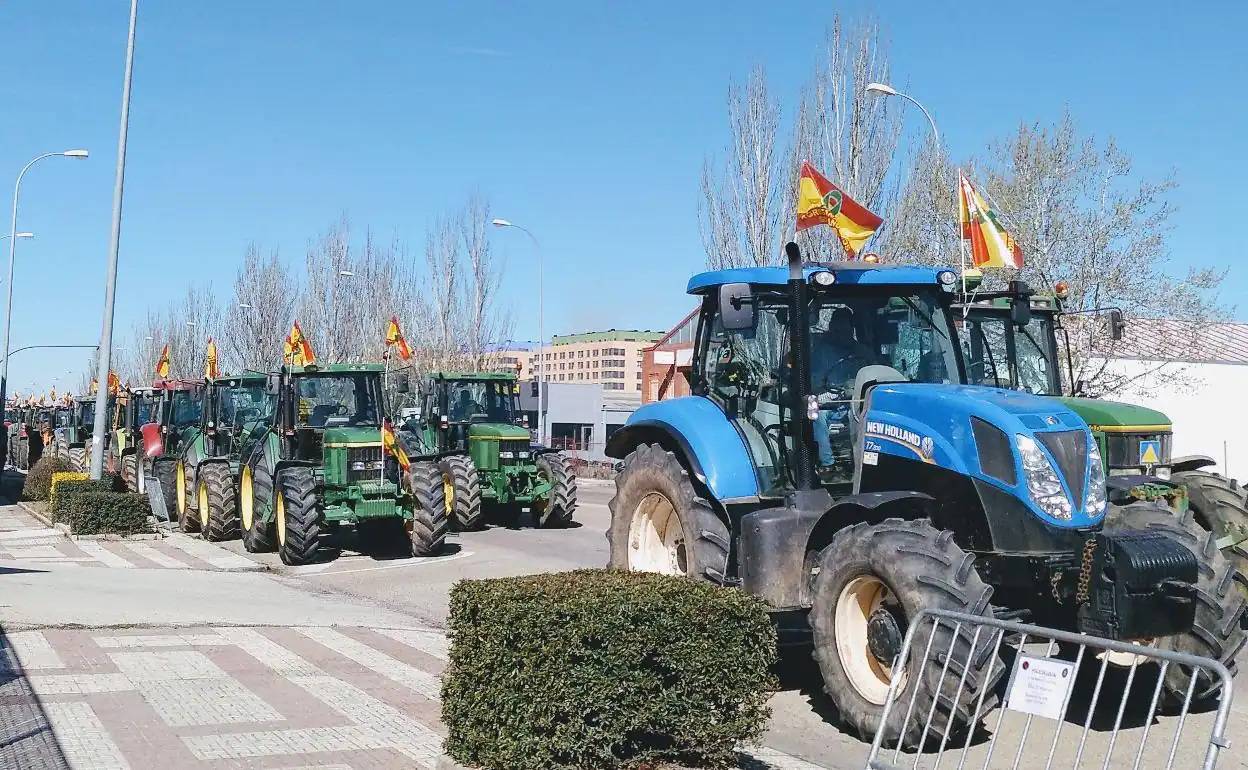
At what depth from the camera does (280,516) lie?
56.9ft

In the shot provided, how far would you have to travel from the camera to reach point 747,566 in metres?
8.31

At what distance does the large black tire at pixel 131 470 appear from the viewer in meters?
28.9

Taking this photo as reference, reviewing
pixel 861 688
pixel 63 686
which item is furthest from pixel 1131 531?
pixel 63 686

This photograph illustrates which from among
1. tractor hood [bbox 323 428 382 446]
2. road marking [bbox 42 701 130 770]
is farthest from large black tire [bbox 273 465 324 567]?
road marking [bbox 42 701 130 770]

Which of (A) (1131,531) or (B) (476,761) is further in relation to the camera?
(A) (1131,531)

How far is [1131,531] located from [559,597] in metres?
3.77

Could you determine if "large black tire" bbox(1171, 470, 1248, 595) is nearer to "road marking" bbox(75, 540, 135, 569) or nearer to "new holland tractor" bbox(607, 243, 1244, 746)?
"new holland tractor" bbox(607, 243, 1244, 746)

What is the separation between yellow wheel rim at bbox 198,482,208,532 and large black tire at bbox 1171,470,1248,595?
15.0 metres

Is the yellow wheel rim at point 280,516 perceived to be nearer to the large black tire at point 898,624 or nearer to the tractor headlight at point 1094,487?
the large black tire at point 898,624

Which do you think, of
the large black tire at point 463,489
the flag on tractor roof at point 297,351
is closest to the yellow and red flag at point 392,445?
the large black tire at point 463,489

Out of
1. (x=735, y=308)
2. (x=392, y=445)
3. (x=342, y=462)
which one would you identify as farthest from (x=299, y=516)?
(x=735, y=308)

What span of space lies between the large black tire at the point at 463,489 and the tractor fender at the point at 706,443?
10327 mm

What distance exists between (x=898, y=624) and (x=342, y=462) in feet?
37.7

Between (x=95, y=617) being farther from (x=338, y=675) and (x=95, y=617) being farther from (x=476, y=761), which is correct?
(x=476, y=761)
